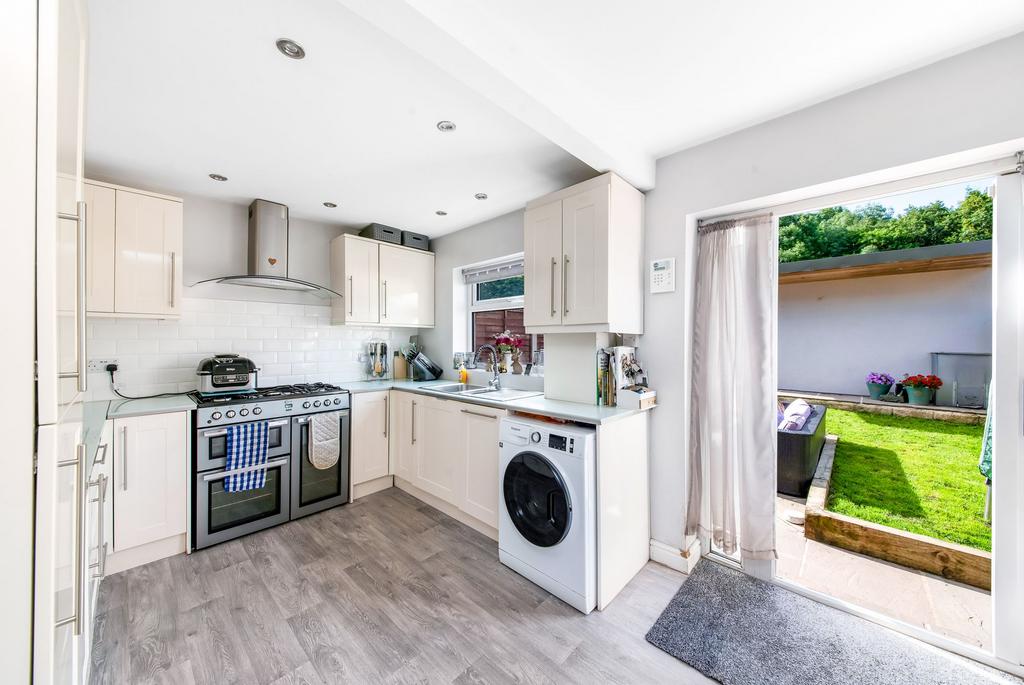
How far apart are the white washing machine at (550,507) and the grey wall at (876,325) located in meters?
2.81

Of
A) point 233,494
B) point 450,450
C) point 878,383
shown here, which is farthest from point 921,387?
point 233,494

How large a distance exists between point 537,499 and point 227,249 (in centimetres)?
319

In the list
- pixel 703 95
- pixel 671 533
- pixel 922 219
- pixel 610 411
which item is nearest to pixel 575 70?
pixel 703 95

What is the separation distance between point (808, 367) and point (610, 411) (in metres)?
3.07

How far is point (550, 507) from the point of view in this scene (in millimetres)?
2037

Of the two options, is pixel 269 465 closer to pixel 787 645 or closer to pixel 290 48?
pixel 290 48

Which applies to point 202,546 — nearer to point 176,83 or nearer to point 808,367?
point 176,83

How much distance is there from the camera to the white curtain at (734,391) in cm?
209

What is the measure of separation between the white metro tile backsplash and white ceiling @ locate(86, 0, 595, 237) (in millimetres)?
965

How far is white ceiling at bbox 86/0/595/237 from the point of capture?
1.38 metres

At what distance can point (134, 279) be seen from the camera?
2.46 m

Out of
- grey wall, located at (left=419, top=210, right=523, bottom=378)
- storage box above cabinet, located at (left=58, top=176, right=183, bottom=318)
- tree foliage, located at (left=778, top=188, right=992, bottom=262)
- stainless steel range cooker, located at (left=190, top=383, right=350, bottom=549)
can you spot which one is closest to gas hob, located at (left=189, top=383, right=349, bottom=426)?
stainless steel range cooker, located at (left=190, top=383, right=350, bottom=549)

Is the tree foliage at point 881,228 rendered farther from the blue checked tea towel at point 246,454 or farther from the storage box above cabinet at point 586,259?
the blue checked tea towel at point 246,454

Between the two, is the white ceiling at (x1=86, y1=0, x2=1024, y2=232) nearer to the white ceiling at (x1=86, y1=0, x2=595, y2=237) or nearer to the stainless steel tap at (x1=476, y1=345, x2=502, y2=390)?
the white ceiling at (x1=86, y1=0, x2=595, y2=237)
